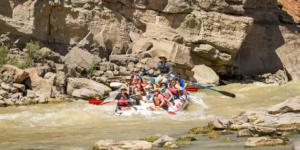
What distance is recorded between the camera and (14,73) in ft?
35.7

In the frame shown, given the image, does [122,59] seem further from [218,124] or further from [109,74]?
[218,124]

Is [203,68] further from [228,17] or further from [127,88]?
[127,88]

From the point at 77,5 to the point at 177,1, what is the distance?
5.84 metres

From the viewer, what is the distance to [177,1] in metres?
18.1

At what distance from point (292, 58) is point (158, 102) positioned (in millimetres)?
9335

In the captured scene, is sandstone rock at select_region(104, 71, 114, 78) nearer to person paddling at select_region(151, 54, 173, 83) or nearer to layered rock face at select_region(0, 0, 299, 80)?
layered rock face at select_region(0, 0, 299, 80)

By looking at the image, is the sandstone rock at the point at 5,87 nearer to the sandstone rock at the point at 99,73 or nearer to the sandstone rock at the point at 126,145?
the sandstone rock at the point at 99,73

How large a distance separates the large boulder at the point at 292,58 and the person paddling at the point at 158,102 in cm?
898

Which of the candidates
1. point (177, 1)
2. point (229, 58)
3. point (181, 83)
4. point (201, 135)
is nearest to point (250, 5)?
point (229, 58)

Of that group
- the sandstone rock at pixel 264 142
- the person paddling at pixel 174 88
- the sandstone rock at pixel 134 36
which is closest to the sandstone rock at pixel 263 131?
the sandstone rock at pixel 264 142

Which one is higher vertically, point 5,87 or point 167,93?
point 167,93

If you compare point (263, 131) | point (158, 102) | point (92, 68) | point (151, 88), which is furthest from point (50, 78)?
point (263, 131)

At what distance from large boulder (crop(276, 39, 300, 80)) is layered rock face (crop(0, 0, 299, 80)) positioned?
4.34 m

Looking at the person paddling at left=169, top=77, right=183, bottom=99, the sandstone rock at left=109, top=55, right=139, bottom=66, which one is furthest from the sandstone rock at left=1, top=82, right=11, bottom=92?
the sandstone rock at left=109, top=55, right=139, bottom=66
